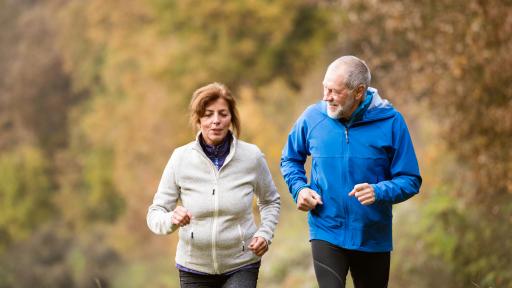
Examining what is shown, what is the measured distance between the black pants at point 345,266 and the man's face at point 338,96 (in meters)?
0.80

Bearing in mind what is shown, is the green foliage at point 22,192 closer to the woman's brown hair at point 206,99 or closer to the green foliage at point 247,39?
the green foliage at point 247,39

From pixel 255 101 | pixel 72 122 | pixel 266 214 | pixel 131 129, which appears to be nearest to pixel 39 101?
pixel 72 122

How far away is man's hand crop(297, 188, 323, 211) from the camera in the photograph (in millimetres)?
5742

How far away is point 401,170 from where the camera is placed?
5727mm

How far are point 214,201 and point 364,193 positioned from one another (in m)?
0.92

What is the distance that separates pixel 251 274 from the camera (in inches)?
232

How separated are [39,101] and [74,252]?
19145 millimetres

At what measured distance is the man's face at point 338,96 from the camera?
5.71m

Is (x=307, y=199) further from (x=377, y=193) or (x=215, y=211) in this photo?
(x=215, y=211)

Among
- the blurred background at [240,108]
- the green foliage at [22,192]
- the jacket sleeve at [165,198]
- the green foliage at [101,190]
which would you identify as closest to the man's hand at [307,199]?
the jacket sleeve at [165,198]

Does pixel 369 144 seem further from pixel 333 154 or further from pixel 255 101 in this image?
pixel 255 101

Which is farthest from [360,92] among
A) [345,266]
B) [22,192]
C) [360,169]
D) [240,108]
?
[22,192]

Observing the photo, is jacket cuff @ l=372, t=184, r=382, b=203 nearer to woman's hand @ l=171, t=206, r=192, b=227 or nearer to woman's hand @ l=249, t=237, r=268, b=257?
woman's hand @ l=249, t=237, r=268, b=257

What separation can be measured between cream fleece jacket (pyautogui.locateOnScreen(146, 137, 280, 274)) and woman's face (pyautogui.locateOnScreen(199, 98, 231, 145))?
0.09m
